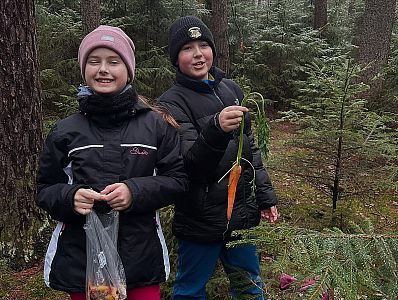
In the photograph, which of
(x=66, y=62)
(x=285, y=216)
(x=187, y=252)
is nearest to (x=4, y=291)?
(x=187, y=252)

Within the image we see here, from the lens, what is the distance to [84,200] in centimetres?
198

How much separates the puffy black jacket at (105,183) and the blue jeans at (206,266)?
0.40 m

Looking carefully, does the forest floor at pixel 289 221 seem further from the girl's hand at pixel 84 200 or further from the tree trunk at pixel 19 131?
the girl's hand at pixel 84 200

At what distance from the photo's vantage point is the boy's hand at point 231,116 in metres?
2.10

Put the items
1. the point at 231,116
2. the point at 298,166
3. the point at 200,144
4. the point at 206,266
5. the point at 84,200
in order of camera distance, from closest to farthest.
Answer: the point at 84,200
the point at 231,116
the point at 200,144
the point at 206,266
the point at 298,166

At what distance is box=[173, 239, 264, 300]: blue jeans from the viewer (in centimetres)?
259

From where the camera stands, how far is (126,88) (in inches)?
87.7

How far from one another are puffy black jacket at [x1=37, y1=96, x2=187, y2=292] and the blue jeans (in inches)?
15.9

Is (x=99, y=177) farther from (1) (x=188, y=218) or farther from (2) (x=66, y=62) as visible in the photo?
(2) (x=66, y=62)

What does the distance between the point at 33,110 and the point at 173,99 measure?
1733 millimetres

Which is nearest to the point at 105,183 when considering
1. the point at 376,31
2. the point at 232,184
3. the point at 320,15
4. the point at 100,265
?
the point at 100,265

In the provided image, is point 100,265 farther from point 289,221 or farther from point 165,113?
point 289,221

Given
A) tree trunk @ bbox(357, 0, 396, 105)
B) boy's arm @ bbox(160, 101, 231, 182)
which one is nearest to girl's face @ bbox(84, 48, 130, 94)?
boy's arm @ bbox(160, 101, 231, 182)

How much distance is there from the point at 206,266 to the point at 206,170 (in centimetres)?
65
